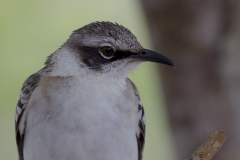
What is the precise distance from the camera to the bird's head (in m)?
5.09

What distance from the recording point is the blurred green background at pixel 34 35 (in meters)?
8.65

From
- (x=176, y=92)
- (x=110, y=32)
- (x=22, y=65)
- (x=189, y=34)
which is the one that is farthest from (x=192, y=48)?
(x=22, y=65)

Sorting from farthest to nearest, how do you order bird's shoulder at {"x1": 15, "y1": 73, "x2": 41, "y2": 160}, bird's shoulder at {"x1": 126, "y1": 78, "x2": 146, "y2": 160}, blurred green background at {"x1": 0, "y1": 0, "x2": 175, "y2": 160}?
1. blurred green background at {"x1": 0, "y1": 0, "x2": 175, "y2": 160}
2. bird's shoulder at {"x1": 126, "y1": 78, "x2": 146, "y2": 160}
3. bird's shoulder at {"x1": 15, "y1": 73, "x2": 41, "y2": 160}

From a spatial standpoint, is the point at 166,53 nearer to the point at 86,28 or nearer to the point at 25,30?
the point at 86,28

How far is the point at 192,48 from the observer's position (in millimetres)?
6391

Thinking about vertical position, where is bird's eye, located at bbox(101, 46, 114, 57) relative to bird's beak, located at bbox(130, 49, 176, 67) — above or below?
above

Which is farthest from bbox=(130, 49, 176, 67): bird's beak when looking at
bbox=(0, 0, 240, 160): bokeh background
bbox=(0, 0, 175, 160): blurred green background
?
bbox=(0, 0, 175, 160): blurred green background

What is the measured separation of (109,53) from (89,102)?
0.52 metres

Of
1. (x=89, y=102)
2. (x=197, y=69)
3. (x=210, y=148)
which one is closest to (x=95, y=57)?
(x=89, y=102)

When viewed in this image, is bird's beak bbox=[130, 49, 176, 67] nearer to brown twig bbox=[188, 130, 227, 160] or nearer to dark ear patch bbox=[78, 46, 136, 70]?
dark ear patch bbox=[78, 46, 136, 70]

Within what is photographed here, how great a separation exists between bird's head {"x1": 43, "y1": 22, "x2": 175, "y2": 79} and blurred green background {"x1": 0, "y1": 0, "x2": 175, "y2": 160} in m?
3.36

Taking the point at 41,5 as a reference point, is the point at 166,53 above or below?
below

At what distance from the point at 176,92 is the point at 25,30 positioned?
11.7 ft

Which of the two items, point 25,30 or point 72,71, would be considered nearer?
point 72,71
